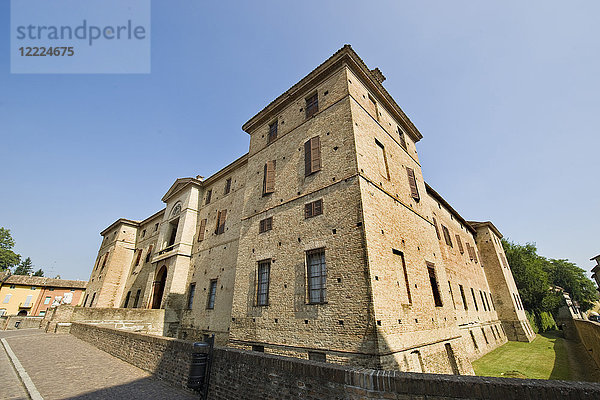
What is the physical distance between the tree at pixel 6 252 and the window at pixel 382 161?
2538 inches

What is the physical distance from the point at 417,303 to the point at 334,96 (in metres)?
9.79

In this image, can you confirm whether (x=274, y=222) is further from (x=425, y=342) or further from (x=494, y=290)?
(x=494, y=290)

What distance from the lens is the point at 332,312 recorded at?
28.1ft

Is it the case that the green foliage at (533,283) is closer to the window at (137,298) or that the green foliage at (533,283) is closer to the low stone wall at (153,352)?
the low stone wall at (153,352)

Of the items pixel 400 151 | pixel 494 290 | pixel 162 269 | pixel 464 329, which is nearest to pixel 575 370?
pixel 464 329

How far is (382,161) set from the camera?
12.3 meters

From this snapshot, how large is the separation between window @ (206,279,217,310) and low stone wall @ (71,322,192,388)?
5.14 meters

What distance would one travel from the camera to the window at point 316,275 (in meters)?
9.37

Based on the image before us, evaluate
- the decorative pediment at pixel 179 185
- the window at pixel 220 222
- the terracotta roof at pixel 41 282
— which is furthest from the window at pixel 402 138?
the terracotta roof at pixel 41 282

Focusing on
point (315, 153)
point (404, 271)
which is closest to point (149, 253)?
point (315, 153)

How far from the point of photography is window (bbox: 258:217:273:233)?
485 inches

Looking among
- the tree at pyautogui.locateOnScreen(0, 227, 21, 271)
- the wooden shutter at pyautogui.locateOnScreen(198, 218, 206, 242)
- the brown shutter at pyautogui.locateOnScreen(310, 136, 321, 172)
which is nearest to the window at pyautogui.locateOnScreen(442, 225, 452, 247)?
the brown shutter at pyautogui.locateOnScreen(310, 136, 321, 172)

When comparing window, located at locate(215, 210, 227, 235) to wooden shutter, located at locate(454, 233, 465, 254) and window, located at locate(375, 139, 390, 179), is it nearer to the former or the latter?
window, located at locate(375, 139, 390, 179)

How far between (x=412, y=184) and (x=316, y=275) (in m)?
8.16
